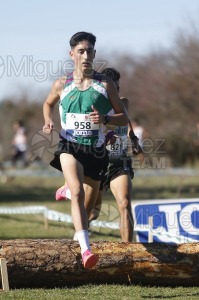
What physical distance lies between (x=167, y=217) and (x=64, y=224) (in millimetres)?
3699

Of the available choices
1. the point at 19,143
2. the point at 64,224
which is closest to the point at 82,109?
the point at 64,224

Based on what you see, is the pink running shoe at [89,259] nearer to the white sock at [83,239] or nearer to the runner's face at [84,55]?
the white sock at [83,239]

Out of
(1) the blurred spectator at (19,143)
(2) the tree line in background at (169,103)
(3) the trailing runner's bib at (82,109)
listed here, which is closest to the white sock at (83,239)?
(3) the trailing runner's bib at (82,109)

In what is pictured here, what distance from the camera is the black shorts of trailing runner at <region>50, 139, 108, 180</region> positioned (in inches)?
297

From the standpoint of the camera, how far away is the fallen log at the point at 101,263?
7500 mm

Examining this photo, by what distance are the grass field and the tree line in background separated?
5022 millimetres

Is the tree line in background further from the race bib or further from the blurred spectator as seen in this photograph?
the race bib

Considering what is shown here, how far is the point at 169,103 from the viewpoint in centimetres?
4344

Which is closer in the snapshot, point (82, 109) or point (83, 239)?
point (83, 239)

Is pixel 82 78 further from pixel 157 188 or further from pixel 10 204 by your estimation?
pixel 157 188

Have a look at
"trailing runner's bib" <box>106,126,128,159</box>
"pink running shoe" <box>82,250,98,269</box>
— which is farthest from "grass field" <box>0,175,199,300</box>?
"trailing runner's bib" <box>106,126,128,159</box>

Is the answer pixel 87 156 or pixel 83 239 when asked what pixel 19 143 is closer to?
pixel 87 156

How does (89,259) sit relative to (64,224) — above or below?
below

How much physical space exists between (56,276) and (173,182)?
64.9 feet
